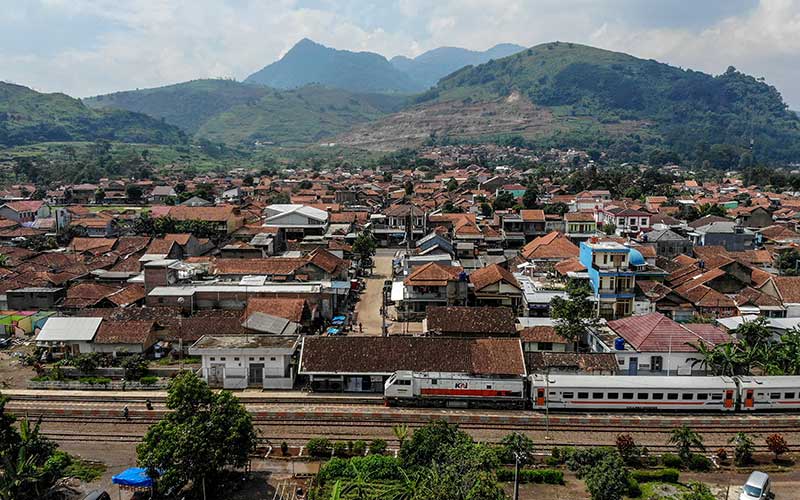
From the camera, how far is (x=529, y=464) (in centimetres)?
1977

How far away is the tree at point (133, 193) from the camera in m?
81.2

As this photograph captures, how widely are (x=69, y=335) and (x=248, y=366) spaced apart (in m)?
9.97

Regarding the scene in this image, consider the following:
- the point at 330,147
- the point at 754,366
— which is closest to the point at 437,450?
the point at 754,366

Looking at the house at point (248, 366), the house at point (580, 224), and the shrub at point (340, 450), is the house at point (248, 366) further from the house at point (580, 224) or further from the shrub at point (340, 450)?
the house at point (580, 224)

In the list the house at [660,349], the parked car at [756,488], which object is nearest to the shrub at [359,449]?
the parked car at [756,488]

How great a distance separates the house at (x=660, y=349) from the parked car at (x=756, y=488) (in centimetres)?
861

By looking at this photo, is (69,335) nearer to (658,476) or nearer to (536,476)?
(536,476)

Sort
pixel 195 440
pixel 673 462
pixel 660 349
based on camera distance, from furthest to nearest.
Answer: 1. pixel 660 349
2. pixel 673 462
3. pixel 195 440

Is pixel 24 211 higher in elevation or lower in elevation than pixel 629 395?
higher

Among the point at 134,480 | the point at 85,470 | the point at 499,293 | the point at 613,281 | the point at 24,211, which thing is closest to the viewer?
the point at 134,480

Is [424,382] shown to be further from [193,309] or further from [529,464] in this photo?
[193,309]

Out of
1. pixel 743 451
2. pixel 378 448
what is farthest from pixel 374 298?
pixel 743 451

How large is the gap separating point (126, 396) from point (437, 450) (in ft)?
48.6

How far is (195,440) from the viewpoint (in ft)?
56.0
